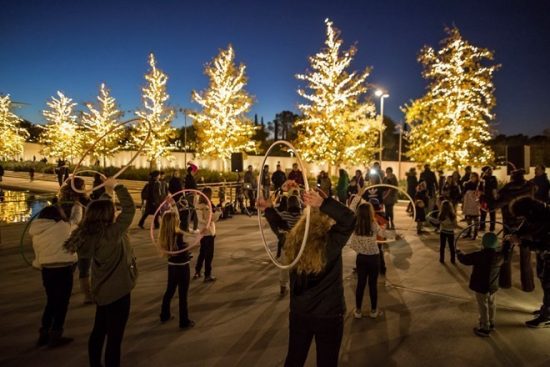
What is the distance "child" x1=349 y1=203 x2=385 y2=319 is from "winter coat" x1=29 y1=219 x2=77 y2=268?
177 inches

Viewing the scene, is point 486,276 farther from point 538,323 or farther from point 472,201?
point 472,201

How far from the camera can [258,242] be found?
13391 mm

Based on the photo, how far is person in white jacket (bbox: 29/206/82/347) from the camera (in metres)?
5.82

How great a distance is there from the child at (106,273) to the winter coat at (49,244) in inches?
55.3

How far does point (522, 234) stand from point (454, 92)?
24108 mm

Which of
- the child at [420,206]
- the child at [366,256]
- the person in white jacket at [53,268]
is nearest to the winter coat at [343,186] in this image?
the child at [420,206]

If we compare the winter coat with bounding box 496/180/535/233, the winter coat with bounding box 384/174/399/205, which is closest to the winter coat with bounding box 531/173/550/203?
the winter coat with bounding box 496/180/535/233

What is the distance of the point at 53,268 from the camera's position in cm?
586

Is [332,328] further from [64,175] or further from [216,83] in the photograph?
[216,83]

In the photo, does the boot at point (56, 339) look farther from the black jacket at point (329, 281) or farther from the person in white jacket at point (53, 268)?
the black jacket at point (329, 281)

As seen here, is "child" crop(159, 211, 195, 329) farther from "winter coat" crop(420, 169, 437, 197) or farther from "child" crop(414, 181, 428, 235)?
"winter coat" crop(420, 169, 437, 197)

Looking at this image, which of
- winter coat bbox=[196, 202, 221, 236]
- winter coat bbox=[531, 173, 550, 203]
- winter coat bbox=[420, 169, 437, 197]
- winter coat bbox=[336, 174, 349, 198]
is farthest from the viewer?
winter coat bbox=[336, 174, 349, 198]

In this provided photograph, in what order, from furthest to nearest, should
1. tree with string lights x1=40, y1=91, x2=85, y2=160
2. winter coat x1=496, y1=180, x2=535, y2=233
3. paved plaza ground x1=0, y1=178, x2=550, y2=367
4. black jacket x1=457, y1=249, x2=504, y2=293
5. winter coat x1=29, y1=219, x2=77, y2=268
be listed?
tree with string lights x1=40, y1=91, x2=85, y2=160
winter coat x1=496, y1=180, x2=535, y2=233
black jacket x1=457, y1=249, x2=504, y2=293
winter coat x1=29, y1=219, x2=77, y2=268
paved plaza ground x1=0, y1=178, x2=550, y2=367

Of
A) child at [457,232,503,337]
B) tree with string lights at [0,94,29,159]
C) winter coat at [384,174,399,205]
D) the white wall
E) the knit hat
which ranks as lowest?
child at [457,232,503,337]
